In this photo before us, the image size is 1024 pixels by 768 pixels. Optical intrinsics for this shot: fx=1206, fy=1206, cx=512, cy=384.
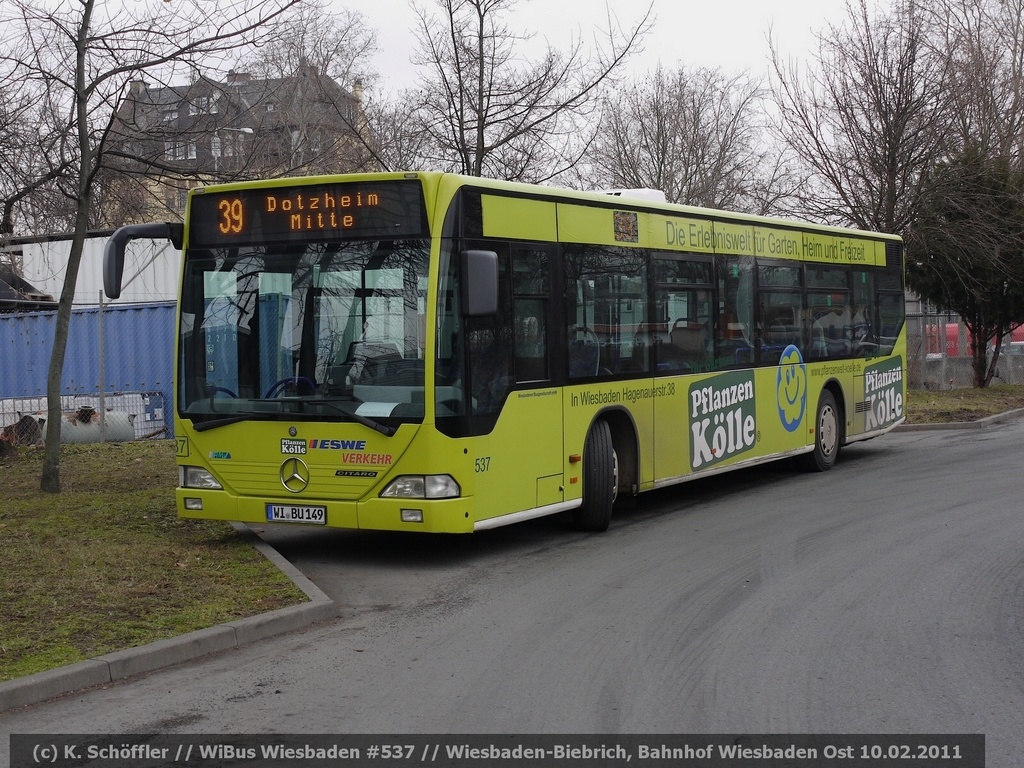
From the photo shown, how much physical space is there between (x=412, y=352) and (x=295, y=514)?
1700 mm

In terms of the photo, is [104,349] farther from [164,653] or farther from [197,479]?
[164,653]

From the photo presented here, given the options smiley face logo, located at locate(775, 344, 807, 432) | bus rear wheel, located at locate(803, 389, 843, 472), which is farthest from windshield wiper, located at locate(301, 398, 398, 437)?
bus rear wheel, located at locate(803, 389, 843, 472)

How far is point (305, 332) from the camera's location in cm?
965

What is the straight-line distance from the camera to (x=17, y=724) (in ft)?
18.7

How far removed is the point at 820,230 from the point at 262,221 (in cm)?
866

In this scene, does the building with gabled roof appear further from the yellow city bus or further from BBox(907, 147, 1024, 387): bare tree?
BBox(907, 147, 1024, 387): bare tree

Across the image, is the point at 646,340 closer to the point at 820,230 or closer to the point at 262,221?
the point at 262,221

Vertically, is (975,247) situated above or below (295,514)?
above

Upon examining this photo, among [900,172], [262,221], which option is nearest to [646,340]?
[262,221]

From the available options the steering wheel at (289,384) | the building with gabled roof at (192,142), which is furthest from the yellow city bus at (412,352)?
the building with gabled roof at (192,142)

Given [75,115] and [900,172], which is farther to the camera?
[900,172]
